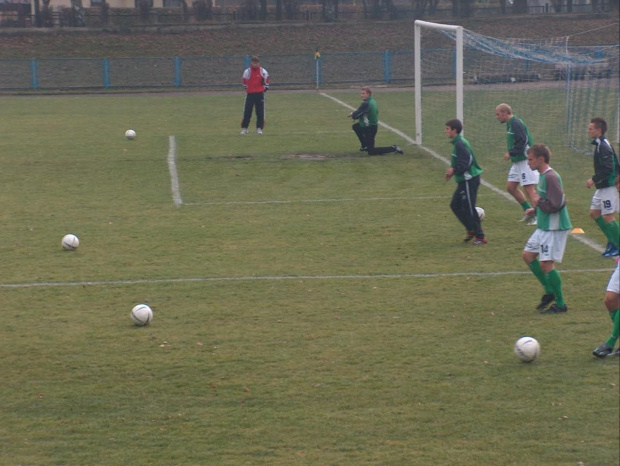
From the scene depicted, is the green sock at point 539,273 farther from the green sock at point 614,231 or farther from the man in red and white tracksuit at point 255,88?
the man in red and white tracksuit at point 255,88

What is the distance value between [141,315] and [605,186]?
254 inches

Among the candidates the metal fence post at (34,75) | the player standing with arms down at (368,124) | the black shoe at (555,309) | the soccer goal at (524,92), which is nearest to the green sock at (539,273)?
the black shoe at (555,309)

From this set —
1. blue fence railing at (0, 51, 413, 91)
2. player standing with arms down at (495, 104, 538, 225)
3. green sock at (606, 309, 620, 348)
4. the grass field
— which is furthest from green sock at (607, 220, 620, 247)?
blue fence railing at (0, 51, 413, 91)

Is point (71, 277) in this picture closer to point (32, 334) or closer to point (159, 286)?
point (159, 286)

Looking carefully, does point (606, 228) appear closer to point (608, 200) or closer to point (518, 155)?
point (608, 200)

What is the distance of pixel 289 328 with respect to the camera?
926 centimetres

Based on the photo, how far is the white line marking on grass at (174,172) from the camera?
16391mm

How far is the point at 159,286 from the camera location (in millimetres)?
10859

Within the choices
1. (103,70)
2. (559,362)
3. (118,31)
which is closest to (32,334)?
(559,362)

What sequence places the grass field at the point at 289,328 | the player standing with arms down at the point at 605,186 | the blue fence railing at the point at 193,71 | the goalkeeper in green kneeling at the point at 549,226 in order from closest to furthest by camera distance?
1. the grass field at the point at 289,328
2. the goalkeeper in green kneeling at the point at 549,226
3. the player standing with arms down at the point at 605,186
4. the blue fence railing at the point at 193,71

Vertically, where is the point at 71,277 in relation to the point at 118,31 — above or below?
below

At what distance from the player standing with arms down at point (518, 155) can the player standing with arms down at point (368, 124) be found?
6.95 m

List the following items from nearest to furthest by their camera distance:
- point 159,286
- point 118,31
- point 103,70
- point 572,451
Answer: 1. point 572,451
2. point 159,286
3. point 103,70
4. point 118,31

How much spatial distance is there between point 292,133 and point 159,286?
611 inches
